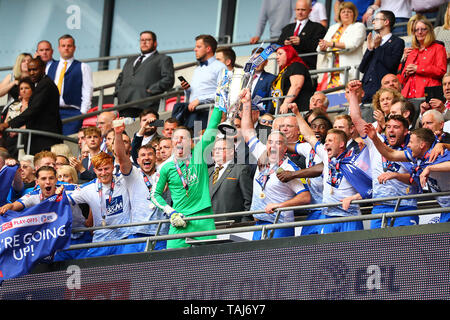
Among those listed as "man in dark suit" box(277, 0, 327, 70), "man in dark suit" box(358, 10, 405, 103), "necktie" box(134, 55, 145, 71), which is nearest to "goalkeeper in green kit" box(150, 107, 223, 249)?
"man in dark suit" box(358, 10, 405, 103)

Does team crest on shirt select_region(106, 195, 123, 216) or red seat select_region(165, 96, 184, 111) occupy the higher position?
red seat select_region(165, 96, 184, 111)

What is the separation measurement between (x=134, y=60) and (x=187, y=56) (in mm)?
4477

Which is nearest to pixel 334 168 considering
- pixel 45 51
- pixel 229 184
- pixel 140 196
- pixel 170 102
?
pixel 229 184

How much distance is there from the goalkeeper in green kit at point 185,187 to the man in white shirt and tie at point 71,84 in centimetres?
514

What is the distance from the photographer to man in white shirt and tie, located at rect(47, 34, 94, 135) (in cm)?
1459

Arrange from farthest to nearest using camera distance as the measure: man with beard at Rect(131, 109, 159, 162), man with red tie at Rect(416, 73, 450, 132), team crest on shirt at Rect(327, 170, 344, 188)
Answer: man with beard at Rect(131, 109, 159, 162), man with red tie at Rect(416, 73, 450, 132), team crest on shirt at Rect(327, 170, 344, 188)

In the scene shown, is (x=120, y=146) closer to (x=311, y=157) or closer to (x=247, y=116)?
(x=247, y=116)

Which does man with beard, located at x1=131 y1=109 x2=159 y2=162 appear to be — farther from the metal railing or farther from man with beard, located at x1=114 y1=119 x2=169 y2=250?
the metal railing

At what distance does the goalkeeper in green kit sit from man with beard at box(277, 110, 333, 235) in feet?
2.51

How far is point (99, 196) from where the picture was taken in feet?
33.4

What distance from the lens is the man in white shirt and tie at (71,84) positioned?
1459 centimetres

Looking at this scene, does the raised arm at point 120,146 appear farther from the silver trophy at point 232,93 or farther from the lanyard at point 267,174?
the lanyard at point 267,174

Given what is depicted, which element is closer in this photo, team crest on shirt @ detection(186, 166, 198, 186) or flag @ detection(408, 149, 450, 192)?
flag @ detection(408, 149, 450, 192)
